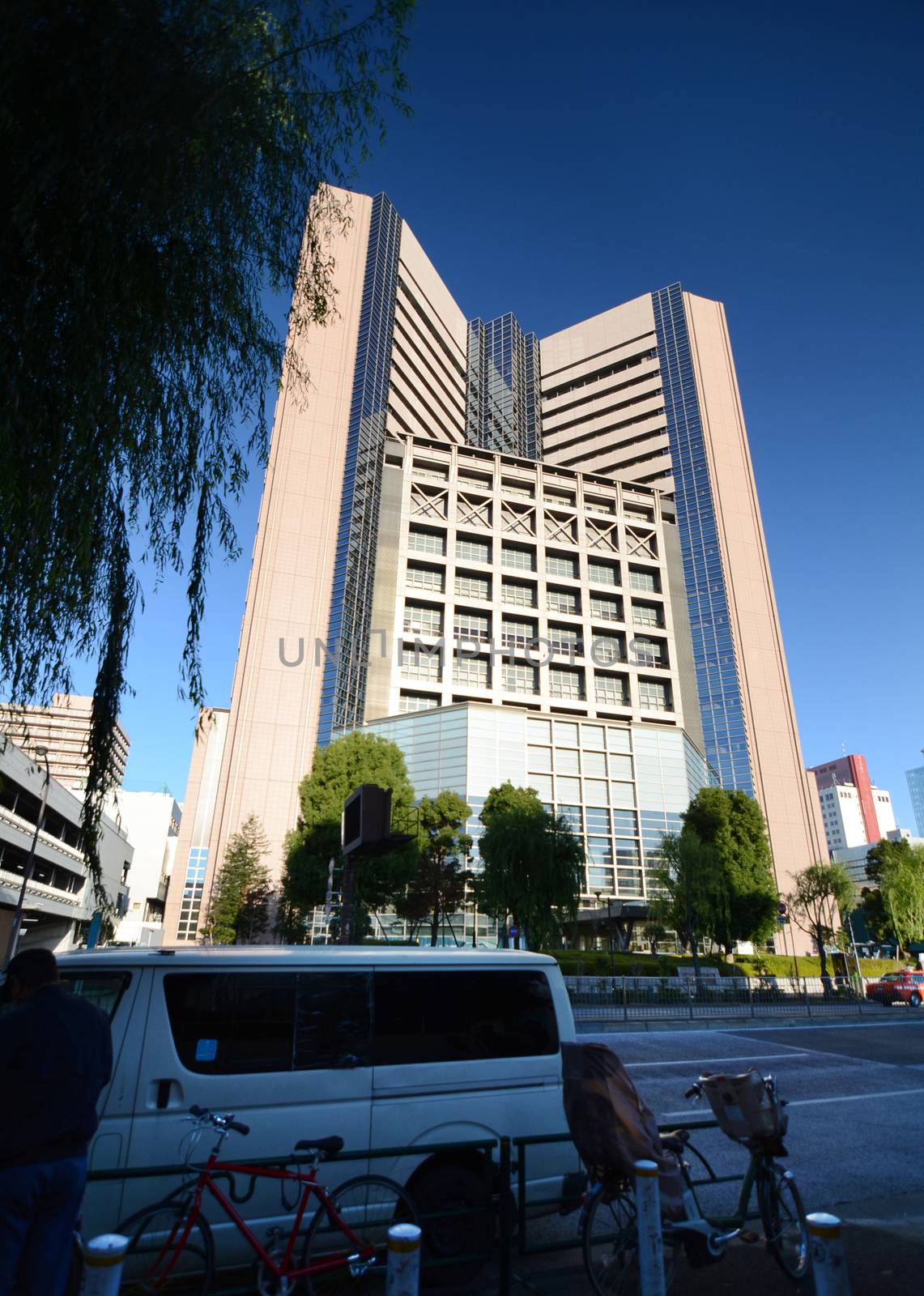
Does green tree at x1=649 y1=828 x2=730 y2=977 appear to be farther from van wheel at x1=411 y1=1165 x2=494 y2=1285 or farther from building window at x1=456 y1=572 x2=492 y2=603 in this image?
van wheel at x1=411 y1=1165 x2=494 y2=1285

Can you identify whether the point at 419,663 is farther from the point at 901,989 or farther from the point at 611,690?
the point at 901,989

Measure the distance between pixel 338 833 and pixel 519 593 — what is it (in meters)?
29.4

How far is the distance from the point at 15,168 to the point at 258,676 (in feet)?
157

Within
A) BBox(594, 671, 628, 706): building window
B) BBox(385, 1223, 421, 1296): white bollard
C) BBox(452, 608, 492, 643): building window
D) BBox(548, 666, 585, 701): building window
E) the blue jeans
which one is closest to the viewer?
BBox(385, 1223, 421, 1296): white bollard

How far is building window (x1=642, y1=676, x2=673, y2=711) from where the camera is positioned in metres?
58.1

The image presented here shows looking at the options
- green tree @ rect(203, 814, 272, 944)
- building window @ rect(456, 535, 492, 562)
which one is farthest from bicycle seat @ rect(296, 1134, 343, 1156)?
building window @ rect(456, 535, 492, 562)

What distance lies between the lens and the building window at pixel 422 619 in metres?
55.0

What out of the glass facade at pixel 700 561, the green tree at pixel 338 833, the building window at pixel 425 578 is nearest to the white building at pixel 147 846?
the building window at pixel 425 578

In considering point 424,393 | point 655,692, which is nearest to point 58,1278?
point 655,692

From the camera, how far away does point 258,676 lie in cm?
5069

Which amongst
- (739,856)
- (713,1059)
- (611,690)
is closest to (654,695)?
(611,690)

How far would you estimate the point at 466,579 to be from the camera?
2317 inches

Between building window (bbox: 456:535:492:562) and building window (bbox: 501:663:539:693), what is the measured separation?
9.45 meters

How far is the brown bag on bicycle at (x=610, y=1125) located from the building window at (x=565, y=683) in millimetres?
52136
